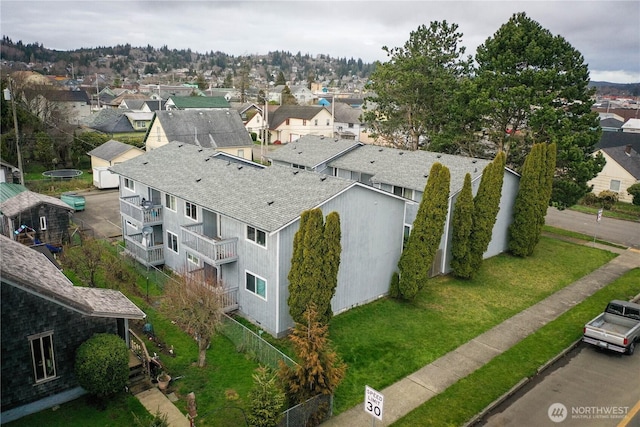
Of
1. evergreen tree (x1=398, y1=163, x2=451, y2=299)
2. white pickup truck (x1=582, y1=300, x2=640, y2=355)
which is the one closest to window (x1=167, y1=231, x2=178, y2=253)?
evergreen tree (x1=398, y1=163, x2=451, y2=299)

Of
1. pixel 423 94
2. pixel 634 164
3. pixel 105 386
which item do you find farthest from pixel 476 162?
pixel 634 164

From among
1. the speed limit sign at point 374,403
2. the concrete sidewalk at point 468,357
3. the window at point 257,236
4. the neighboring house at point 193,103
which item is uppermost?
the neighboring house at point 193,103

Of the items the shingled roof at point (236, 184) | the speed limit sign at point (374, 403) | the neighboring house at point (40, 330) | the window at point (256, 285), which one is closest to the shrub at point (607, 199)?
the shingled roof at point (236, 184)

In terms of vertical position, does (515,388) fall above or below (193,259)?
below

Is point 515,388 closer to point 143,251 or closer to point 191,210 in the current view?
point 191,210

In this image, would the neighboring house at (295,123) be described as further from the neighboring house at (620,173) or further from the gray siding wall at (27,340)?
the gray siding wall at (27,340)

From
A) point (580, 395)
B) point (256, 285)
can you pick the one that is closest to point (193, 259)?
point (256, 285)
